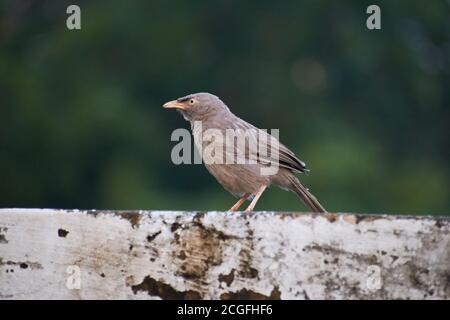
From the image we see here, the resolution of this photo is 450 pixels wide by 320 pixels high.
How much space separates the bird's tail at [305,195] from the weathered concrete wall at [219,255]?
2657mm

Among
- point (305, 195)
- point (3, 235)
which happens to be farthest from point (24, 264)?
point (305, 195)

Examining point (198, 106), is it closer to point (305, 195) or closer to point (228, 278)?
point (305, 195)

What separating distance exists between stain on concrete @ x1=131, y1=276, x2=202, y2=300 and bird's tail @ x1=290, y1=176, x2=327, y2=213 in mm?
2775

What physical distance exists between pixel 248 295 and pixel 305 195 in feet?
9.35

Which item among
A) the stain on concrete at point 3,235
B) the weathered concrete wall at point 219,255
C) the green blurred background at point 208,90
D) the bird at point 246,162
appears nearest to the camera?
the weathered concrete wall at point 219,255

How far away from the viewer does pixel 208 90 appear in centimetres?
2498

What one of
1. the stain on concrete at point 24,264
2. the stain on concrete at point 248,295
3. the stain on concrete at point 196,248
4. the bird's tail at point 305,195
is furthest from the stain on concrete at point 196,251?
the bird's tail at point 305,195

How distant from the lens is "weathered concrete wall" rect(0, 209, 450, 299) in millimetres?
4773

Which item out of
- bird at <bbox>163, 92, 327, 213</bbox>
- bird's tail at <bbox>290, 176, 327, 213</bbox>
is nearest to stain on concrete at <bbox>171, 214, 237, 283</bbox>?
bird at <bbox>163, 92, 327, 213</bbox>

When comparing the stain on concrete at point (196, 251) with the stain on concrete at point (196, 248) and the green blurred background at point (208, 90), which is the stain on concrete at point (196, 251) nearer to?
the stain on concrete at point (196, 248)

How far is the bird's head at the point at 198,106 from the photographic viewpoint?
7.90m

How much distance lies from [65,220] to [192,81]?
2046 centimetres

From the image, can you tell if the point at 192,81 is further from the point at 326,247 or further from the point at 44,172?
the point at 326,247

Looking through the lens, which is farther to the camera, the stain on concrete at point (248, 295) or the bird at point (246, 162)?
the bird at point (246, 162)
